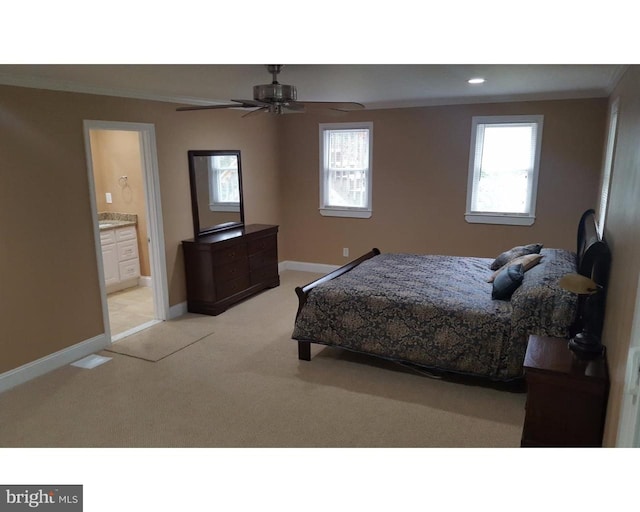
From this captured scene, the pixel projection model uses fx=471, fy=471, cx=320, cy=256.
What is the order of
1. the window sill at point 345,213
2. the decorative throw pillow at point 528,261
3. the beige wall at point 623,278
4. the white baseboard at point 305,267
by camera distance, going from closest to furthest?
the beige wall at point 623,278 < the decorative throw pillow at point 528,261 < the window sill at point 345,213 < the white baseboard at point 305,267

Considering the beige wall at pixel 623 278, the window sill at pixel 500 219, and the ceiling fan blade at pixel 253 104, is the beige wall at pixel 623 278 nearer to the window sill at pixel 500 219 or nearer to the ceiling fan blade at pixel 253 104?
the ceiling fan blade at pixel 253 104

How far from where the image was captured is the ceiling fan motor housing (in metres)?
3.18

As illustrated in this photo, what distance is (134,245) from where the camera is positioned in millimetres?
6113

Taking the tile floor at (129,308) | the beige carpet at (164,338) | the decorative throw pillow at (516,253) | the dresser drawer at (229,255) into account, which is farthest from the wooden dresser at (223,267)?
the decorative throw pillow at (516,253)

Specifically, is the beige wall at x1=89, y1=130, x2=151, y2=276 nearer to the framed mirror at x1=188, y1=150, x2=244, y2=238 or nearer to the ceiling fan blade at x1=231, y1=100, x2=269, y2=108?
the framed mirror at x1=188, y1=150, x2=244, y2=238

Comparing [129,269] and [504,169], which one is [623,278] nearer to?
[504,169]

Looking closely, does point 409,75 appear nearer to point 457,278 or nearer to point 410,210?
point 457,278

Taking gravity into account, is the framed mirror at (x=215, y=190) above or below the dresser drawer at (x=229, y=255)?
above

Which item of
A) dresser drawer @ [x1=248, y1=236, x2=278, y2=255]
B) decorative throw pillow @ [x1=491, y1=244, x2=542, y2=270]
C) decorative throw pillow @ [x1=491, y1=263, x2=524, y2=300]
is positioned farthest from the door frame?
dresser drawer @ [x1=248, y1=236, x2=278, y2=255]

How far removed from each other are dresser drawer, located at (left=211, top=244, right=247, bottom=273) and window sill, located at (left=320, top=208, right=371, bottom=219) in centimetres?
156

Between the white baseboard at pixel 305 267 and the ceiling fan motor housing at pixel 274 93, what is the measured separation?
12.6 feet

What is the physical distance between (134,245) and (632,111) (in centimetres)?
547

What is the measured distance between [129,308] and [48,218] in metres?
1.91

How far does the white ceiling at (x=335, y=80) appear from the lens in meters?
3.29
